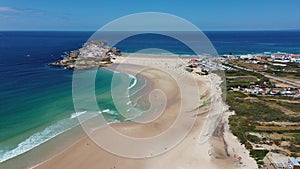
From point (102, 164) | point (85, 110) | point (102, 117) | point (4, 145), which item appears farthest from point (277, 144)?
point (4, 145)

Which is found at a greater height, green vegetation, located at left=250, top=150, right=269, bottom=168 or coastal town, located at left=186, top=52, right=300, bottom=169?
coastal town, located at left=186, top=52, right=300, bottom=169

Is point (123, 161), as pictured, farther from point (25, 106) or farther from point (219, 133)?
point (25, 106)

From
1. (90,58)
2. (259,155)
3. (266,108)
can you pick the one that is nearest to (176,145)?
(259,155)

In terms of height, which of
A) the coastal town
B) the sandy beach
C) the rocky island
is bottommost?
the sandy beach

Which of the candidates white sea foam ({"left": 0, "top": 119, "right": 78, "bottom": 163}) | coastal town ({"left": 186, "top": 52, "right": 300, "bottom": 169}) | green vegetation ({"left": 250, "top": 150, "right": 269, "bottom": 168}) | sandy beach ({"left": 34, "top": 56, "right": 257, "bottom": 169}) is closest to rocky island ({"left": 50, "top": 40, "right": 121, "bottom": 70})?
coastal town ({"left": 186, "top": 52, "right": 300, "bottom": 169})

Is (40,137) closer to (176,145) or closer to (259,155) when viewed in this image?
(176,145)

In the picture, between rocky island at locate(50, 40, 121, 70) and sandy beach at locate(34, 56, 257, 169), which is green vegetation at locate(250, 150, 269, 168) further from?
rocky island at locate(50, 40, 121, 70)

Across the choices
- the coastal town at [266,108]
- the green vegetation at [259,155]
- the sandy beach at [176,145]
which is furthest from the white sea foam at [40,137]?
the green vegetation at [259,155]
